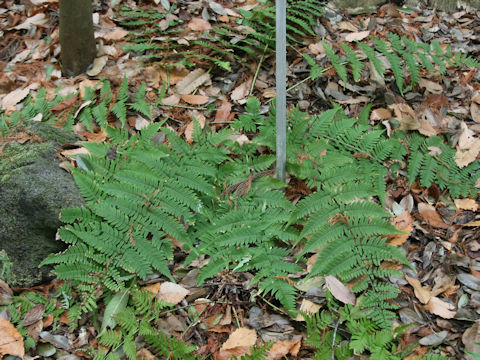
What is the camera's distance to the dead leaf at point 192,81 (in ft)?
13.1

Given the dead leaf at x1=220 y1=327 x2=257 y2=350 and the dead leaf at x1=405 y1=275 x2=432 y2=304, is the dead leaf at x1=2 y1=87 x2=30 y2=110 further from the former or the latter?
the dead leaf at x1=405 y1=275 x2=432 y2=304

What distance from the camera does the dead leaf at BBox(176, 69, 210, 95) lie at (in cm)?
398

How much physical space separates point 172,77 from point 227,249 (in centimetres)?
195

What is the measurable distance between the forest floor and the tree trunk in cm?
11

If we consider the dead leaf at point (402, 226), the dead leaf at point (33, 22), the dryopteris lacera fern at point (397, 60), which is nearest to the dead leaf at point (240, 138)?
the dryopteris lacera fern at point (397, 60)

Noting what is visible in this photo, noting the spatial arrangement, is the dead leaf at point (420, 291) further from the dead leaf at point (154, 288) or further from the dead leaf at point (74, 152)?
the dead leaf at point (74, 152)

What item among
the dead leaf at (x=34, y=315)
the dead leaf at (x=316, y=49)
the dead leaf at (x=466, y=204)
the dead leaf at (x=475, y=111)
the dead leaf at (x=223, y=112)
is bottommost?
the dead leaf at (x=34, y=315)

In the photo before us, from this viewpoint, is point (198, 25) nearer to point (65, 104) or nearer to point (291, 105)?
point (291, 105)

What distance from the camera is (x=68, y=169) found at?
3.12m

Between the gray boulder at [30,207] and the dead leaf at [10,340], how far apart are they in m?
0.30

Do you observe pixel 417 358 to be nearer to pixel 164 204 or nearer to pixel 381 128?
pixel 164 204

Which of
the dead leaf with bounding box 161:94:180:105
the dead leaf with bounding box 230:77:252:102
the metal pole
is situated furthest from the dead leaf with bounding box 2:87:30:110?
the metal pole

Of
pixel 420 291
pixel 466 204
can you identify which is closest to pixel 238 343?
pixel 420 291

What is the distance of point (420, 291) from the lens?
9.14 ft
